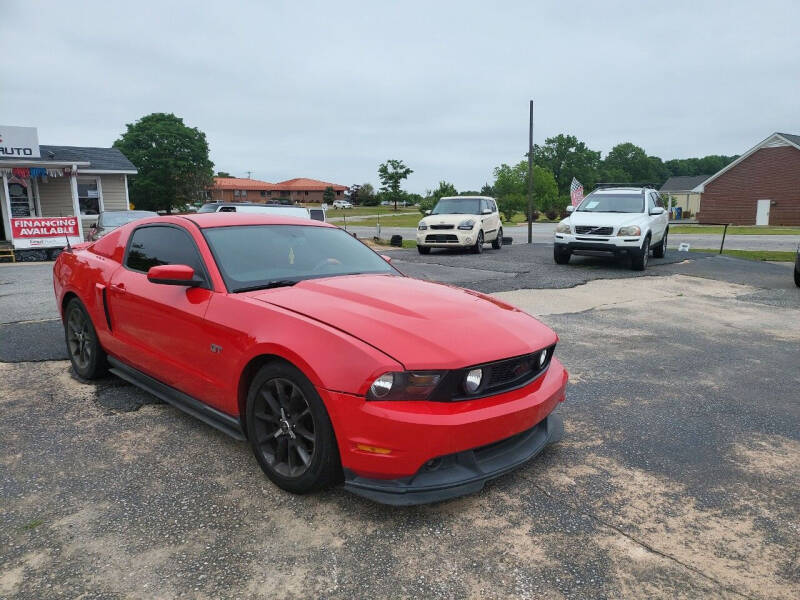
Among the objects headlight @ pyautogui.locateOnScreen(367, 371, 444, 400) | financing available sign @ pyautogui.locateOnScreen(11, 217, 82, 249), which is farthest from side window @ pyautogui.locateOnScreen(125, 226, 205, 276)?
financing available sign @ pyautogui.locateOnScreen(11, 217, 82, 249)

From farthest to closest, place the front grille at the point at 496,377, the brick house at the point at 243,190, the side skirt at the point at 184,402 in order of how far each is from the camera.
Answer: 1. the brick house at the point at 243,190
2. the side skirt at the point at 184,402
3. the front grille at the point at 496,377

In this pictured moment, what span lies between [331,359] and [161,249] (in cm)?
205

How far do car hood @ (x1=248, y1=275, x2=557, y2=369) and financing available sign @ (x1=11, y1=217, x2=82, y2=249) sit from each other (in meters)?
15.7

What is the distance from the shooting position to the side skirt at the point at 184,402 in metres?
3.19

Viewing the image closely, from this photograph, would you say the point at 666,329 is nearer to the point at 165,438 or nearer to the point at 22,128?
the point at 165,438

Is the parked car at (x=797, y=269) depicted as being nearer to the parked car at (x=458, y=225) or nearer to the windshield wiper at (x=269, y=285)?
the parked car at (x=458, y=225)

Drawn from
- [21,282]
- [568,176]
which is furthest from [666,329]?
[568,176]

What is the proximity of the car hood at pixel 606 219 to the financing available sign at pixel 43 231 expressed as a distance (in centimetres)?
1412

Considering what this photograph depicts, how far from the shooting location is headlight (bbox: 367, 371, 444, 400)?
8.31 ft

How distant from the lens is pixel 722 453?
3.45 metres

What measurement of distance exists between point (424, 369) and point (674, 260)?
47.8ft

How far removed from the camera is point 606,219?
13.0 metres

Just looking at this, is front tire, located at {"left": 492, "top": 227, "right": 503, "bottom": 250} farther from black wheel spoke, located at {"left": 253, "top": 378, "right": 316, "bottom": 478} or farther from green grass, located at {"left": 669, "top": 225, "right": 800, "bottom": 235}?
green grass, located at {"left": 669, "top": 225, "right": 800, "bottom": 235}

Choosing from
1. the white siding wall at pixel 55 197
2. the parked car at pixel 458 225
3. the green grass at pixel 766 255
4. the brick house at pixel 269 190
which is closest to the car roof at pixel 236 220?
the parked car at pixel 458 225
